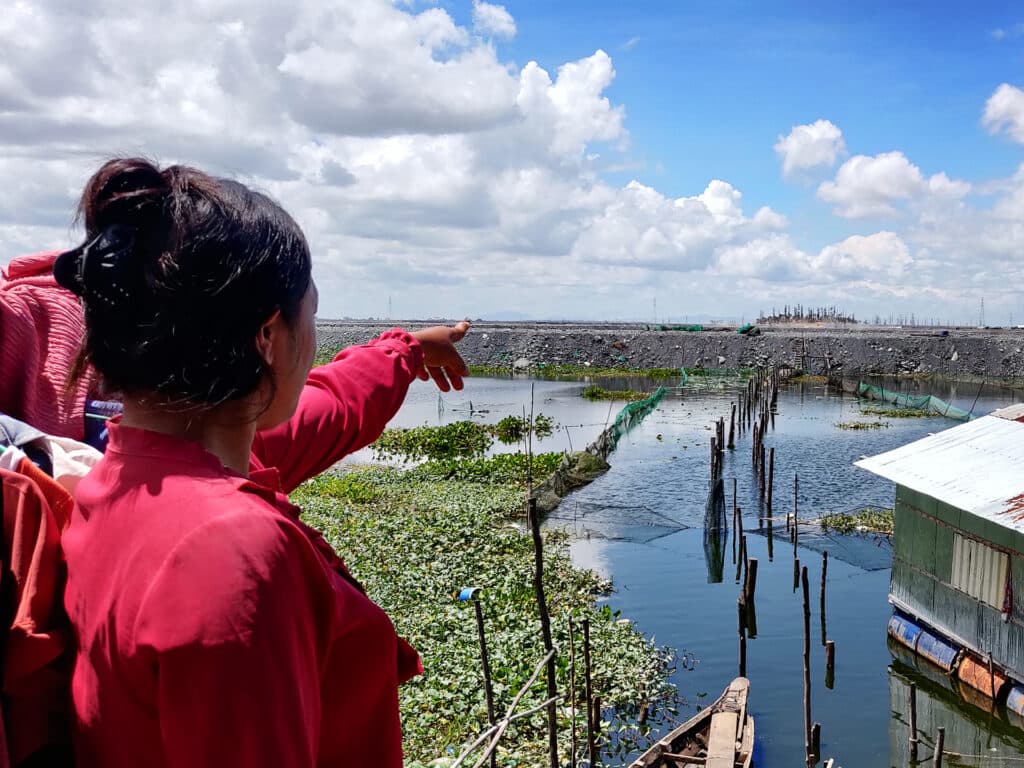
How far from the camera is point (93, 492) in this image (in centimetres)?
108

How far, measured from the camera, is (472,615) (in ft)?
38.6

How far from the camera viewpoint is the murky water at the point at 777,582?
10.6 m

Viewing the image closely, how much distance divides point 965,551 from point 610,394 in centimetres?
3077

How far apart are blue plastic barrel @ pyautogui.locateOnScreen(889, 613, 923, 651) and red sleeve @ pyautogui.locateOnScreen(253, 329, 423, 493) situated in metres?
12.1

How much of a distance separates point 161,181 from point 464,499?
703 inches

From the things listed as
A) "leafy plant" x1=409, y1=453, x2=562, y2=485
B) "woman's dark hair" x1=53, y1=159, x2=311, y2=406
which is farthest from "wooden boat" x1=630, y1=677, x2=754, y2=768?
"leafy plant" x1=409, y1=453, x2=562, y2=485

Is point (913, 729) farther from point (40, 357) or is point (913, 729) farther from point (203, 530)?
point (203, 530)

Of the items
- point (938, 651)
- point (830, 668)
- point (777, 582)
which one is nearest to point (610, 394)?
point (777, 582)

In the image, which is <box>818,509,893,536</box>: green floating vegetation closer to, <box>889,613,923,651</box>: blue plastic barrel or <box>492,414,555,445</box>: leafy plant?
<box>889,613,923,651</box>: blue plastic barrel

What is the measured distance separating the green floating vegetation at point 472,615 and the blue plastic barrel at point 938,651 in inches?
138

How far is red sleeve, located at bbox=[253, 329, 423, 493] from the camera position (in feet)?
5.56

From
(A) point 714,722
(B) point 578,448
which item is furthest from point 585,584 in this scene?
(B) point 578,448

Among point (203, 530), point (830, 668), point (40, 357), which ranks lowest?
point (830, 668)

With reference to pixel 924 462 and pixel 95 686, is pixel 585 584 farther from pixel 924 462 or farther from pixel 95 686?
pixel 95 686
